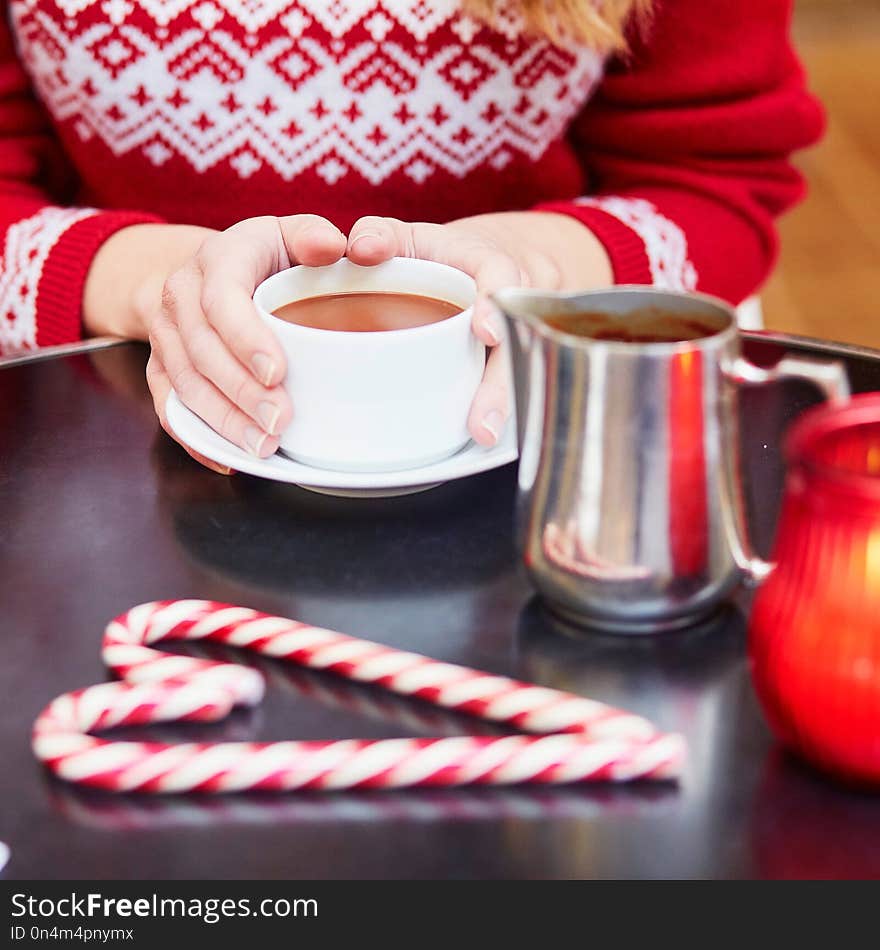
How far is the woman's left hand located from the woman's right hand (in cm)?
5

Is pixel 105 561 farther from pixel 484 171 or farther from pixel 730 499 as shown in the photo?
pixel 484 171

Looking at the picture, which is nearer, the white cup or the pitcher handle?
the pitcher handle

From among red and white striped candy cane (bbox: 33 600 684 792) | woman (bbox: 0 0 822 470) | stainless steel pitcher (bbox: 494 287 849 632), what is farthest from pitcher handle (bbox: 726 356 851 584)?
woman (bbox: 0 0 822 470)

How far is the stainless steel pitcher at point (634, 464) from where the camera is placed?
23.3 inches

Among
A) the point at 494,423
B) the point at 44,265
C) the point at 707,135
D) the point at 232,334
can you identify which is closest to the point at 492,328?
the point at 494,423

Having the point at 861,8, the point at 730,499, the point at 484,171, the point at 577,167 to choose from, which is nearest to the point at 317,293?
the point at 730,499

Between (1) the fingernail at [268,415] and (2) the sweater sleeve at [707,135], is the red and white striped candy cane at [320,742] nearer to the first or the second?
(1) the fingernail at [268,415]

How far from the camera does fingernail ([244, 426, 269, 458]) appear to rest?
801mm

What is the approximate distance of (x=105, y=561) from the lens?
0.75 metres

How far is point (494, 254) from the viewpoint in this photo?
90 centimetres

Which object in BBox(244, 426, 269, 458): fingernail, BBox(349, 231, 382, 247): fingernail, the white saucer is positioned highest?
BBox(349, 231, 382, 247): fingernail

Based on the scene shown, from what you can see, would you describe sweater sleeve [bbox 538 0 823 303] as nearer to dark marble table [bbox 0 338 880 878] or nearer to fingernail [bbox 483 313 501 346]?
dark marble table [bbox 0 338 880 878]

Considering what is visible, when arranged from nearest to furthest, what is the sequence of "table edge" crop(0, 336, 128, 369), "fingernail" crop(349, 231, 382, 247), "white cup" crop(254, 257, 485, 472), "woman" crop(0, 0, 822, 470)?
"white cup" crop(254, 257, 485, 472), "fingernail" crop(349, 231, 382, 247), "table edge" crop(0, 336, 128, 369), "woman" crop(0, 0, 822, 470)

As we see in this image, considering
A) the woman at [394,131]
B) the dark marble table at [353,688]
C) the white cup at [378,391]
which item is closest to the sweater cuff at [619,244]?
the woman at [394,131]
